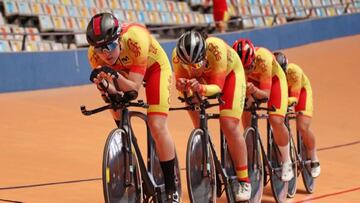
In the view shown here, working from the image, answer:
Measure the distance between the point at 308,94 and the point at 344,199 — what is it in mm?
1212

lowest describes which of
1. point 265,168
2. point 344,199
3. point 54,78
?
point 344,199

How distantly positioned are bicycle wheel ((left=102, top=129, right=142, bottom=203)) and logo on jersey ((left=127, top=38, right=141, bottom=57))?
1.53ft

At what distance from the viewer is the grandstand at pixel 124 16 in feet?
44.5

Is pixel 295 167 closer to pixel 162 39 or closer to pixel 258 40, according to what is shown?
pixel 162 39

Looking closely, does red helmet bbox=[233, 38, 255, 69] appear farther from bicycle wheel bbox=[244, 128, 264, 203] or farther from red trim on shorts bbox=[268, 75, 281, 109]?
red trim on shorts bbox=[268, 75, 281, 109]

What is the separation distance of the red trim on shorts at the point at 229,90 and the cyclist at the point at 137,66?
A: 0.80m

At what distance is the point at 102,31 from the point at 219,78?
1.32 metres

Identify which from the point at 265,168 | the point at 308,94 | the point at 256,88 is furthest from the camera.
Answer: the point at 308,94

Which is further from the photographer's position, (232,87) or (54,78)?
(54,78)

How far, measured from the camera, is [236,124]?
6.08 m

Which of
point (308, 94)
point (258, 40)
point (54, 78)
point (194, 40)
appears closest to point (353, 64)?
point (258, 40)

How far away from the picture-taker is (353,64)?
697 inches

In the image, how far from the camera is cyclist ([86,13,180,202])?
4824mm

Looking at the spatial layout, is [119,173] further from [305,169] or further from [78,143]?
[78,143]
